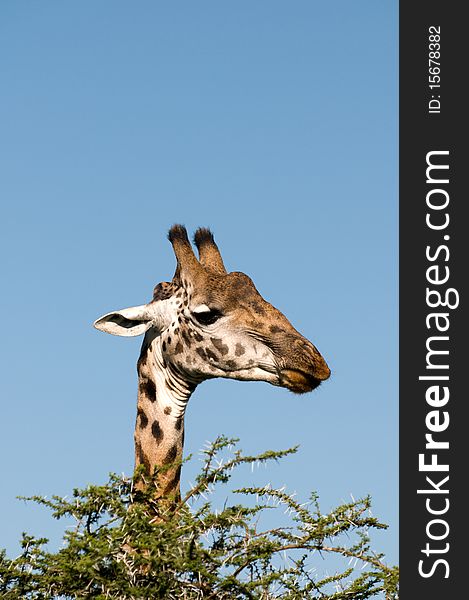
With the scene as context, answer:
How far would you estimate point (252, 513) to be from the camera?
8586 millimetres

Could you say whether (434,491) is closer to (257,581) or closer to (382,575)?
(382,575)

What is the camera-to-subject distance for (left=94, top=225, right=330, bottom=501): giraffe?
10.8 metres

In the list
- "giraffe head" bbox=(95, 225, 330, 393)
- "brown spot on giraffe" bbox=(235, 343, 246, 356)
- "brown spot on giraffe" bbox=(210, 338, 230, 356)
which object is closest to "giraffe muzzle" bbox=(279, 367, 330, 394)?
"giraffe head" bbox=(95, 225, 330, 393)

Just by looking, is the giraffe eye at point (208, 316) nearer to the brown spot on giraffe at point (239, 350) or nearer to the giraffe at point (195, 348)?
the giraffe at point (195, 348)

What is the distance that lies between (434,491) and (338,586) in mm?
1517

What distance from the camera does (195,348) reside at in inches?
439

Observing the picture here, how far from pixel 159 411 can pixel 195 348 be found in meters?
0.69

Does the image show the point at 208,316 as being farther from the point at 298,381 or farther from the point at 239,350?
the point at 298,381

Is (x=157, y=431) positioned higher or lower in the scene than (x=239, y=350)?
lower

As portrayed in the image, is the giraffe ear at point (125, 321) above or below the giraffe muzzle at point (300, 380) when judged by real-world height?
above

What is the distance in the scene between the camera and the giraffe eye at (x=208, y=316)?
11.2m

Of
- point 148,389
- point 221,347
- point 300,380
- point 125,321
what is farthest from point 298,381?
point 125,321

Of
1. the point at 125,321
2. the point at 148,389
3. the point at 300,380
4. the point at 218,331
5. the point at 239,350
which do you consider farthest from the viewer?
the point at 125,321

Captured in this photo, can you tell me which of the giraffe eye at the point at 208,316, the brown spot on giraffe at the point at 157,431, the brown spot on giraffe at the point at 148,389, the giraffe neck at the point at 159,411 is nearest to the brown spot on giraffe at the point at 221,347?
the giraffe eye at the point at 208,316
